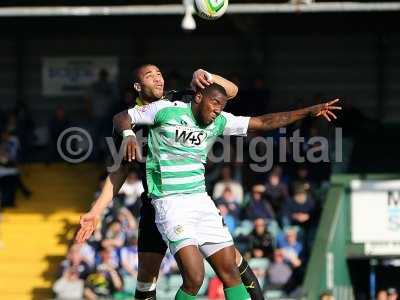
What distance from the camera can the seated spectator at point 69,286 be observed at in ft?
49.6

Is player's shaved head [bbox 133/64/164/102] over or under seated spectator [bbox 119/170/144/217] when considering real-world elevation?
over

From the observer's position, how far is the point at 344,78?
1925cm

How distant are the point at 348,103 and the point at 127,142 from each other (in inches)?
438

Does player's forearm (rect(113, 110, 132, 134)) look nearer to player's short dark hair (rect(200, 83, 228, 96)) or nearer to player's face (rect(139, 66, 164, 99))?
player's face (rect(139, 66, 164, 99))

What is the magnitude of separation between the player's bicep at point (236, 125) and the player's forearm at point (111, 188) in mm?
786

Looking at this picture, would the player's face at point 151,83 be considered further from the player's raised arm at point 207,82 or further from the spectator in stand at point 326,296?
the spectator in stand at point 326,296

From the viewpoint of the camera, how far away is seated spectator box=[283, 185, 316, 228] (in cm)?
1567

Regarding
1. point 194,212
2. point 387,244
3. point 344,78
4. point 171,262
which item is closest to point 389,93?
point 344,78

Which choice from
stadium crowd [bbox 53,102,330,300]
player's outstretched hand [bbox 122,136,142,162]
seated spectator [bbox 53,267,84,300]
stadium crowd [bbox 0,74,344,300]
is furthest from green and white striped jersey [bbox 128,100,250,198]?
seated spectator [bbox 53,267,84,300]

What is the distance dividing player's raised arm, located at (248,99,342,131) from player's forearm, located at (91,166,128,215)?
97cm

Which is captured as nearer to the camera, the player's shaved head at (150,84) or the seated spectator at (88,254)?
the player's shaved head at (150,84)

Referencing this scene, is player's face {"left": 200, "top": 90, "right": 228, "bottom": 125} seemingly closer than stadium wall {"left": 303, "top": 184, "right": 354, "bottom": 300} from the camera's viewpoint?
Yes

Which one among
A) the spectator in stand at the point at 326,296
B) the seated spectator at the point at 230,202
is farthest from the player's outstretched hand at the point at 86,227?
the seated spectator at the point at 230,202

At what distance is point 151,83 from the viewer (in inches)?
337
